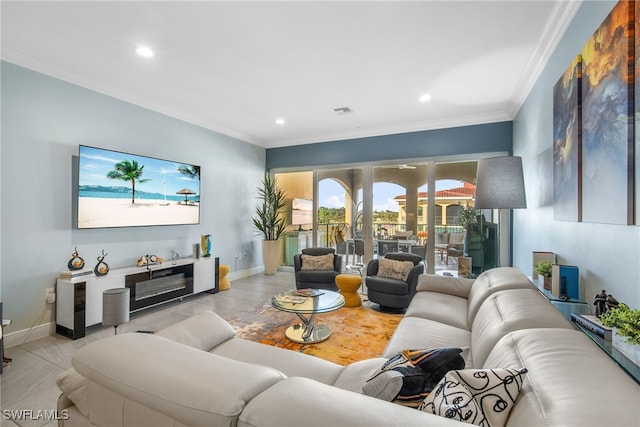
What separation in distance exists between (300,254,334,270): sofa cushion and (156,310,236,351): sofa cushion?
261 cm

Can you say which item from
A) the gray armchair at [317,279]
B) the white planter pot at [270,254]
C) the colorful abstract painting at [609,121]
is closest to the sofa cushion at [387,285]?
the gray armchair at [317,279]

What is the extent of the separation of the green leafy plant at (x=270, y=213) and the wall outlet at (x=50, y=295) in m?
3.30

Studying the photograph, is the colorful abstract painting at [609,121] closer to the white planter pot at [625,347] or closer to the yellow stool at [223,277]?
the white planter pot at [625,347]

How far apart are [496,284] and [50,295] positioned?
172 inches

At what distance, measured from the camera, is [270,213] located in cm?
605

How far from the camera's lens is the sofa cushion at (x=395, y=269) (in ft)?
12.7

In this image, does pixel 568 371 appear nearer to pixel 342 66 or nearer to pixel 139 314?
pixel 342 66

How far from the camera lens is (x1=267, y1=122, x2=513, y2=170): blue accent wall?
15.5 ft

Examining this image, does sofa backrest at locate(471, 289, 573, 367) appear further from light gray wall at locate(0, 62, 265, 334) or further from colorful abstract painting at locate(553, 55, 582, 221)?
light gray wall at locate(0, 62, 265, 334)

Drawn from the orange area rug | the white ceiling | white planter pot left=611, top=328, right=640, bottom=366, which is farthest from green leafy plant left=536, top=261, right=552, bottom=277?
the white ceiling

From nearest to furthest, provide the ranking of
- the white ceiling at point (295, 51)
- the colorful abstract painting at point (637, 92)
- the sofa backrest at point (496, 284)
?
the colorful abstract painting at point (637, 92)
the sofa backrest at point (496, 284)
the white ceiling at point (295, 51)

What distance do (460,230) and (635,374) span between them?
431cm

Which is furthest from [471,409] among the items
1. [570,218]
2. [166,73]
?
[166,73]

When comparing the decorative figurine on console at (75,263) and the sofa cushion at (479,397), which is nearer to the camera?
the sofa cushion at (479,397)
